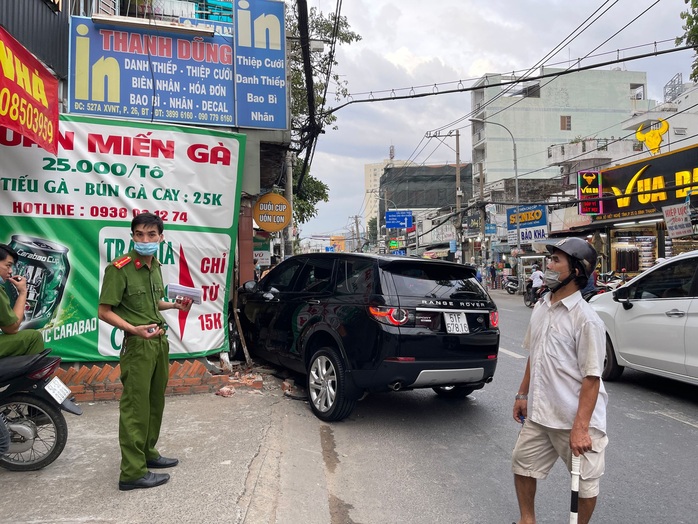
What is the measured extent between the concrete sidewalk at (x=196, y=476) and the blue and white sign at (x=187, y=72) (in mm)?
4516

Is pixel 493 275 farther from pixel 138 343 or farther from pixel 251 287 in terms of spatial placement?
pixel 138 343

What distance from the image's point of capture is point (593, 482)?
2639mm

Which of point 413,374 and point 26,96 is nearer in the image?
point 26,96

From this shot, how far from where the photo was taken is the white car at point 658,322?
5.94 metres

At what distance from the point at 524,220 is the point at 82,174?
26.4 metres

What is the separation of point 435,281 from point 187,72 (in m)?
5.16

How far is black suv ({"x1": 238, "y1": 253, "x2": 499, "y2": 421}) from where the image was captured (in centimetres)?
495

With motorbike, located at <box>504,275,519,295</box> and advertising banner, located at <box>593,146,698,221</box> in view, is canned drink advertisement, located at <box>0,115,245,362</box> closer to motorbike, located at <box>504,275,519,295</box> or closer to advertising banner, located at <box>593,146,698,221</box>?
advertising banner, located at <box>593,146,698,221</box>

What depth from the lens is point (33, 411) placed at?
148 inches

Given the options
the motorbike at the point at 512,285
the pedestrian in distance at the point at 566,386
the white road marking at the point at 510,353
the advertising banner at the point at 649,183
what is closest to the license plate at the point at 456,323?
the pedestrian in distance at the point at 566,386

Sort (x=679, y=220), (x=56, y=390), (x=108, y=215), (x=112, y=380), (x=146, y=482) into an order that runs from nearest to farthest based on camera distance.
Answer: (x=146, y=482) → (x=56, y=390) → (x=112, y=380) → (x=108, y=215) → (x=679, y=220)

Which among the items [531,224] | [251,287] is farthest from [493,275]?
[251,287]

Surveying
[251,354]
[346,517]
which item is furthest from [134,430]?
[251,354]

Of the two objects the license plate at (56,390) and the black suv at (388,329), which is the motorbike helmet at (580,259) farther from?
the license plate at (56,390)
